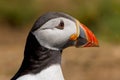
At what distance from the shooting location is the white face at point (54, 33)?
16.7 ft

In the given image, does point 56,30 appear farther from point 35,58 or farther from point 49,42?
point 35,58

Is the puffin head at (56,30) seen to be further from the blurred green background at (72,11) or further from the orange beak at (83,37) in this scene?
the blurred green background at (72,11)

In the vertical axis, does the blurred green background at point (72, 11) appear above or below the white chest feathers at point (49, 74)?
below

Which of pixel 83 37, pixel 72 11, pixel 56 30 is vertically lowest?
pixel 72 11

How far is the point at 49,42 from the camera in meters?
5.12

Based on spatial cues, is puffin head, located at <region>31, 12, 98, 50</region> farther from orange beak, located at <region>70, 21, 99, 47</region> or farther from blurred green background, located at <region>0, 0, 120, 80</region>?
blurred green background, located at <region>0, 0, 120, 80</region>

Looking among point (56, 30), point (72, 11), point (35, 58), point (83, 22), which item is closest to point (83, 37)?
point (56, 30)

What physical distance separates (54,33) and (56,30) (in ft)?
0.08

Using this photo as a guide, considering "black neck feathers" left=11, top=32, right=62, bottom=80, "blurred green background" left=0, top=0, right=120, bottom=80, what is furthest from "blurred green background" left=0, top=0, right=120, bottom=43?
"black neck feathers" left=11, top=32, right=62, bottom=80

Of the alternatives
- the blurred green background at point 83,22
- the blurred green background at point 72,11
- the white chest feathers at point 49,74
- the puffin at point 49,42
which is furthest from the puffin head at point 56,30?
the blurred green background at point 72,11

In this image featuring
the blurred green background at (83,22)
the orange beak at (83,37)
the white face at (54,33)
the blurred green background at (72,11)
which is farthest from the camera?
the blurred green background at (72,11)

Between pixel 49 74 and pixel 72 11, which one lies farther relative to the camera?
pixel 72 11

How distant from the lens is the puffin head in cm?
509

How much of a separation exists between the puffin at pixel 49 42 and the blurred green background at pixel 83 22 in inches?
184
